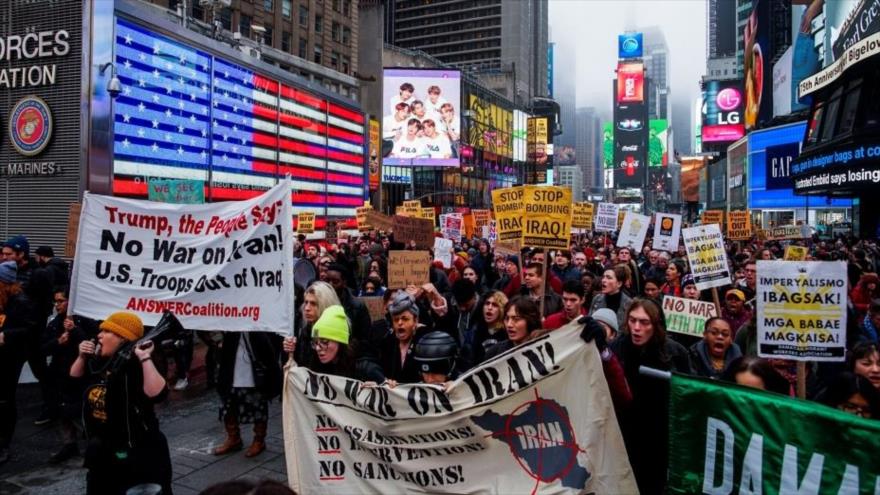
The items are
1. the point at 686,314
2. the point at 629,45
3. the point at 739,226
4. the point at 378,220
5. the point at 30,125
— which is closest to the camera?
the point at 686,314

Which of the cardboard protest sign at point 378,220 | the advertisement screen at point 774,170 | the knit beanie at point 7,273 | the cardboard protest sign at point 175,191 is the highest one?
the advertisement screen at point 774,170

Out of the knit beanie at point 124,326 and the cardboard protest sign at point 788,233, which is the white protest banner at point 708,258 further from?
the cardboard protest sign at point 788,233

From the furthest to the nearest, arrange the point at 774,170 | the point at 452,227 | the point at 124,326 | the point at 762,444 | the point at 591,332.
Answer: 1. the point at 774,170
2. the point at 452,227
3. the point at 124,326
4. the point at 591,332
5. the point at 762,444

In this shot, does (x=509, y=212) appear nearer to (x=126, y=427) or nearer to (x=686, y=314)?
(x=686, y=314)

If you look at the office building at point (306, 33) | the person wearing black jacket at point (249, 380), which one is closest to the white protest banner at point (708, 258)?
the person wearing black jacket at point (249, 380)

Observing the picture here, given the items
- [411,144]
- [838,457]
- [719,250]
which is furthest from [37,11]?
[411,144]

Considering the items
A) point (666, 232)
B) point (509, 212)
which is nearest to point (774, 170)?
A: point (666, 232)

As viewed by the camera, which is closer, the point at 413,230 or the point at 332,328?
the point at 332,328

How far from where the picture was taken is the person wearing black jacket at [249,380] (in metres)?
6.20

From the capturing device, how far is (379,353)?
Result: 587cm

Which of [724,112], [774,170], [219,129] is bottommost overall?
[219,129]

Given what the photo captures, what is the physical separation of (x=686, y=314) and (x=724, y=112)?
74641mm

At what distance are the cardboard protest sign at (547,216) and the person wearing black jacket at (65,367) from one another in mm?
5680

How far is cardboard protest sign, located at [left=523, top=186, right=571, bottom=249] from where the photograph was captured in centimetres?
923
